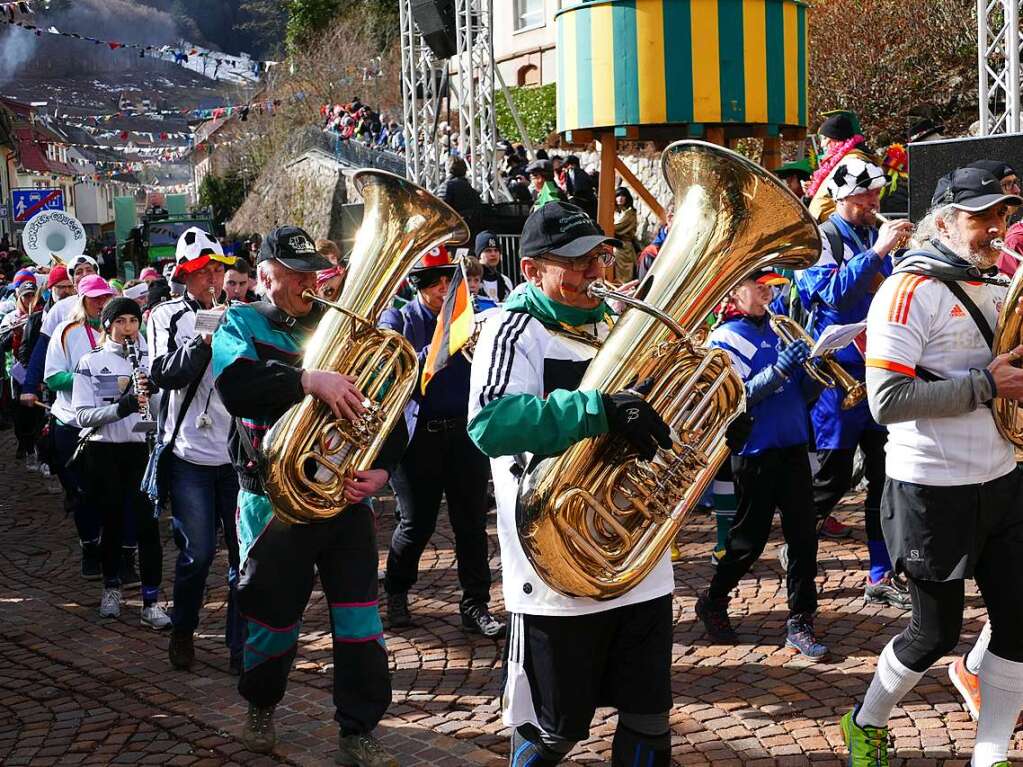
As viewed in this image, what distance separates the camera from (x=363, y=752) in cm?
465

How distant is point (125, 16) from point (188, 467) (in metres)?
51.9

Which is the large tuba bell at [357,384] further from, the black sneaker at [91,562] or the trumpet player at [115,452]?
the black sneaker at [91,562]

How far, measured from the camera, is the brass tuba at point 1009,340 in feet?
12.6

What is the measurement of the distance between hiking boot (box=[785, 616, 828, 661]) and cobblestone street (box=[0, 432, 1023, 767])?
0.06 m

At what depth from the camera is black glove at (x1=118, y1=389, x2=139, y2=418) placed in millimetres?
6918

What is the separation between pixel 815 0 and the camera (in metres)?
20.6

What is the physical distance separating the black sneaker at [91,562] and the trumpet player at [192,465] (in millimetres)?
2170

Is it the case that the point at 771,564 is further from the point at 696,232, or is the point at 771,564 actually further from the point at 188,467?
the point at 696,232

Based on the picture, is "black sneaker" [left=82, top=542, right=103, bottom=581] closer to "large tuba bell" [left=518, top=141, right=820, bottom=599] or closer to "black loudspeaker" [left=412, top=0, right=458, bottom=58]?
"large tuba bell" [left=518, top=141, right=820, bottom=599]

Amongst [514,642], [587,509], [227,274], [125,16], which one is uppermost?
[125,16]

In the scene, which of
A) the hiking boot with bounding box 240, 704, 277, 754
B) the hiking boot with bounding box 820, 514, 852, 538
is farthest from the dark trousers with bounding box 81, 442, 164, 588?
the hiking boot with bounding box 820, 514, 852, 538

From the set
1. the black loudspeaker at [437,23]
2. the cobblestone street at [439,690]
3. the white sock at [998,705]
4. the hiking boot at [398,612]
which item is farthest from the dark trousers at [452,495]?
the black loudspeaker at [437,23]

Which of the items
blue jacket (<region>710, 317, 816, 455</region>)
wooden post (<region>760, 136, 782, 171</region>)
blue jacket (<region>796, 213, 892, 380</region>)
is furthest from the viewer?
wooden post (<region>760, 136, 782, 171</region>)

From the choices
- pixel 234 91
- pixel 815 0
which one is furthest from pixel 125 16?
pixel 815 0
